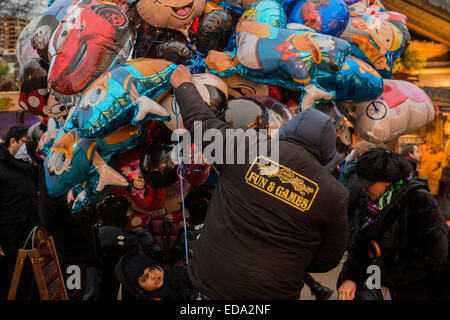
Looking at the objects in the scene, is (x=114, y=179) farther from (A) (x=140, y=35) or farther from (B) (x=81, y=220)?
(A) (x=140, y=35)

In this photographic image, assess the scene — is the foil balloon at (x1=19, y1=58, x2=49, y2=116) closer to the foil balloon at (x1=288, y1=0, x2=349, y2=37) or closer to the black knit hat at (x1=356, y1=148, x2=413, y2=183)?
the foil balloon at (x1=288, y1=0, x2=349, y2=37)

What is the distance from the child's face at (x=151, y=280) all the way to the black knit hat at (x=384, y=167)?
145cm

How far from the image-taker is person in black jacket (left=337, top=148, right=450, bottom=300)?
1.90 meters

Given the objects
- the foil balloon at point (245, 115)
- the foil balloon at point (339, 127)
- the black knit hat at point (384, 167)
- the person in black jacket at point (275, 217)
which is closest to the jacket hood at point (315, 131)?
the person in black jacket at point (275, 217)

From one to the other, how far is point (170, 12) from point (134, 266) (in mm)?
1628

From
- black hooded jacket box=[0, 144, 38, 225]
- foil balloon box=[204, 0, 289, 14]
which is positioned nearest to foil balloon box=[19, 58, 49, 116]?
black hooded jacket box=[0, 144, 38, 225]

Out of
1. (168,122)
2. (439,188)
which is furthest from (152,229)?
(439,188)

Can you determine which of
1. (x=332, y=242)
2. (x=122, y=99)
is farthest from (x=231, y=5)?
(x=332, y=242)

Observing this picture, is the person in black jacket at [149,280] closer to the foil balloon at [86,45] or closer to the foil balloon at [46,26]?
the foil balloon at [86,45]

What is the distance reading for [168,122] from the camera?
1.84 meters

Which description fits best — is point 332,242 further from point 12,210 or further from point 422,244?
point 12,210

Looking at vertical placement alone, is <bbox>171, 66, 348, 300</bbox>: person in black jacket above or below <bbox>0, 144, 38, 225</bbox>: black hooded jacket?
above

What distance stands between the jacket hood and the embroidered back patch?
0.43ft

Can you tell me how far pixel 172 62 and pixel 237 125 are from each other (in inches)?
19.3
